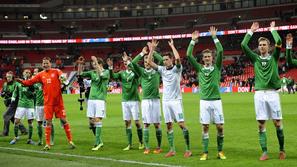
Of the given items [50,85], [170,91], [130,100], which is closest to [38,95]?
[50,85]

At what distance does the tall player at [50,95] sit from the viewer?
47.7 ft

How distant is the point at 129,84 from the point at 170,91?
6.95 feet

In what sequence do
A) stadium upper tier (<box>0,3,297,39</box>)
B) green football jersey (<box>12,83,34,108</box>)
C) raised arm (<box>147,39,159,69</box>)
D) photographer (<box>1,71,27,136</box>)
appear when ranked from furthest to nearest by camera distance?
stadium upper tier (<box>0,3,297,39</box>) < photographer (<box>1,71,27,136</box>) < green football jersey (<box>12,83,34,108</box>) < raised arm (<box>147,39,159,69</box>)

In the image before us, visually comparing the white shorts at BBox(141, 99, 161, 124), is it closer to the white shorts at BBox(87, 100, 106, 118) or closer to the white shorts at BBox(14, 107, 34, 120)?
the white shorts at BBox(87, 100, 106, 118)

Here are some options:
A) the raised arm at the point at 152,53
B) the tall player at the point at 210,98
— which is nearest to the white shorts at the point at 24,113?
the raised arm at the point at 152,53

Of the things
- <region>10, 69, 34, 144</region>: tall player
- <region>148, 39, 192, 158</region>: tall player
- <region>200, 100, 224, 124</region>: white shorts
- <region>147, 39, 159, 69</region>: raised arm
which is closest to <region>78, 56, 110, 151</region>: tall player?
<region>147, 39, 159, 69</region>: raised arm

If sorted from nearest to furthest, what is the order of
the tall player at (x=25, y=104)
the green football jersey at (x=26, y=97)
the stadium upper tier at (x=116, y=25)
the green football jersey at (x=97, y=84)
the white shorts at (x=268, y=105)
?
the white shorts at (x=268, y=105), the green football jersey at (x=97, y=84), the tall player at (x=25, y=104), the green football jersey at (x=26, y=97), the stadium upper tier at (x=116, y=25)

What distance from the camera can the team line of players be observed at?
11.5m

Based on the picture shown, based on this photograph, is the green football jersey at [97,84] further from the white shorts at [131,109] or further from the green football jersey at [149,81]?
the green football jersey at [149,81]

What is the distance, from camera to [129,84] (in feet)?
47.7

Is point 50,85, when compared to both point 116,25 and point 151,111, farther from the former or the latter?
point 116,25

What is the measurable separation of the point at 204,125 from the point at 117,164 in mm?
2260

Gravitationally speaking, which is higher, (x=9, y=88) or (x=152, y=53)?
(x=152, y=53)

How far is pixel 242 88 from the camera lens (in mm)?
56906
